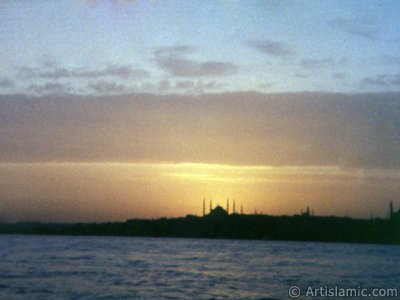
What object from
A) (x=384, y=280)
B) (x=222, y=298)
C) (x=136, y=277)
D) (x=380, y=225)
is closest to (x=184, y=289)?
(x=222, y=298)

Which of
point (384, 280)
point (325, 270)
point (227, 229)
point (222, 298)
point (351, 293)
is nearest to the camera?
point (222, 298)

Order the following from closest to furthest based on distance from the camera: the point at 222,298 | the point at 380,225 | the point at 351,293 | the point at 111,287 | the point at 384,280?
the point at 222,298, the point at 351,293, the point at 111,287, the point at 384,280, the point at 380,225

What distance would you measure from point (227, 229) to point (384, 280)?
504 ft

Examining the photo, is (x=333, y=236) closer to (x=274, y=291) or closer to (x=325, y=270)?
(x=325, y=270)

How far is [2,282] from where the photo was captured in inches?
1486

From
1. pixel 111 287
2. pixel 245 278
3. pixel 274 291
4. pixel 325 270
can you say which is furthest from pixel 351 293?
pixel 325 270

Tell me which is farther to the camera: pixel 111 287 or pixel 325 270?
pixel 325 270

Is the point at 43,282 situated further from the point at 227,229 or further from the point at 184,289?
the point at 227,229

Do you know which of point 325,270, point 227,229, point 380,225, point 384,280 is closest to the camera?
point 384,280

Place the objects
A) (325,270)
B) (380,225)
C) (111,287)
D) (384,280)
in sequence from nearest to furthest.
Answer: (111,287) < (384,280) < (325,270) < (380,225)

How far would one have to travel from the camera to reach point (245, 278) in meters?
42.7

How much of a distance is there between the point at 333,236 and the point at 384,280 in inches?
5363

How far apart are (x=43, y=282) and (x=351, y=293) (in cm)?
1857

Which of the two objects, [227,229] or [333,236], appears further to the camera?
[227,229]
